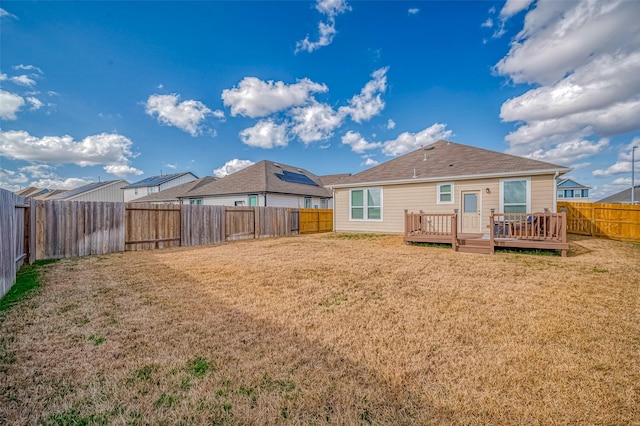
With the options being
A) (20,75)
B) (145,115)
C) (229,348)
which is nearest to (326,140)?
(145,115)

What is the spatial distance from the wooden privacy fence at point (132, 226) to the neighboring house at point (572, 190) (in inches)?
1893

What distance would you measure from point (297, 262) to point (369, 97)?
14761 millimetres

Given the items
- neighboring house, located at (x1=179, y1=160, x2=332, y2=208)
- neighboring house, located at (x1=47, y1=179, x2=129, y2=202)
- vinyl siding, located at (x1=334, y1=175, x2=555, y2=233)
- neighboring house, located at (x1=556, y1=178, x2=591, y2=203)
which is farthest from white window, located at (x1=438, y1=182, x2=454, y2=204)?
neighboring house, located at (x1=556, y1=178, x2=591, y2=203)

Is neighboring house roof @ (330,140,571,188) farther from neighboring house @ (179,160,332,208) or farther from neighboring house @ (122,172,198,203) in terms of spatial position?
neighboring house @ (122,172,198,203)

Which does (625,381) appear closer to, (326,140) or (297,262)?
(297,262)

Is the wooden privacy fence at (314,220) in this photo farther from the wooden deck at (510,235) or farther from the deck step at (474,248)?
the deck step at (474,248)

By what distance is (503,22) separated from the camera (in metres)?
10.6

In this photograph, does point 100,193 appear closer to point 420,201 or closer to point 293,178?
point 293,178

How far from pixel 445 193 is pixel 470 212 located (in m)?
1.33

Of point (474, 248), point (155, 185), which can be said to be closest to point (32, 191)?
point (155, 185)

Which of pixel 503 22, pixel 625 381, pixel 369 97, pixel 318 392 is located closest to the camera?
pixel 318 392

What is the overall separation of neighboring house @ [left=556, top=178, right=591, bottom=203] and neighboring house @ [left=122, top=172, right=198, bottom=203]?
53.2 metres

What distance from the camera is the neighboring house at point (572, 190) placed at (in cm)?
3888

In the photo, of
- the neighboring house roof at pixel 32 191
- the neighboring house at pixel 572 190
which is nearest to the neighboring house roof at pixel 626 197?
the neighboring house at pixel 572 190
